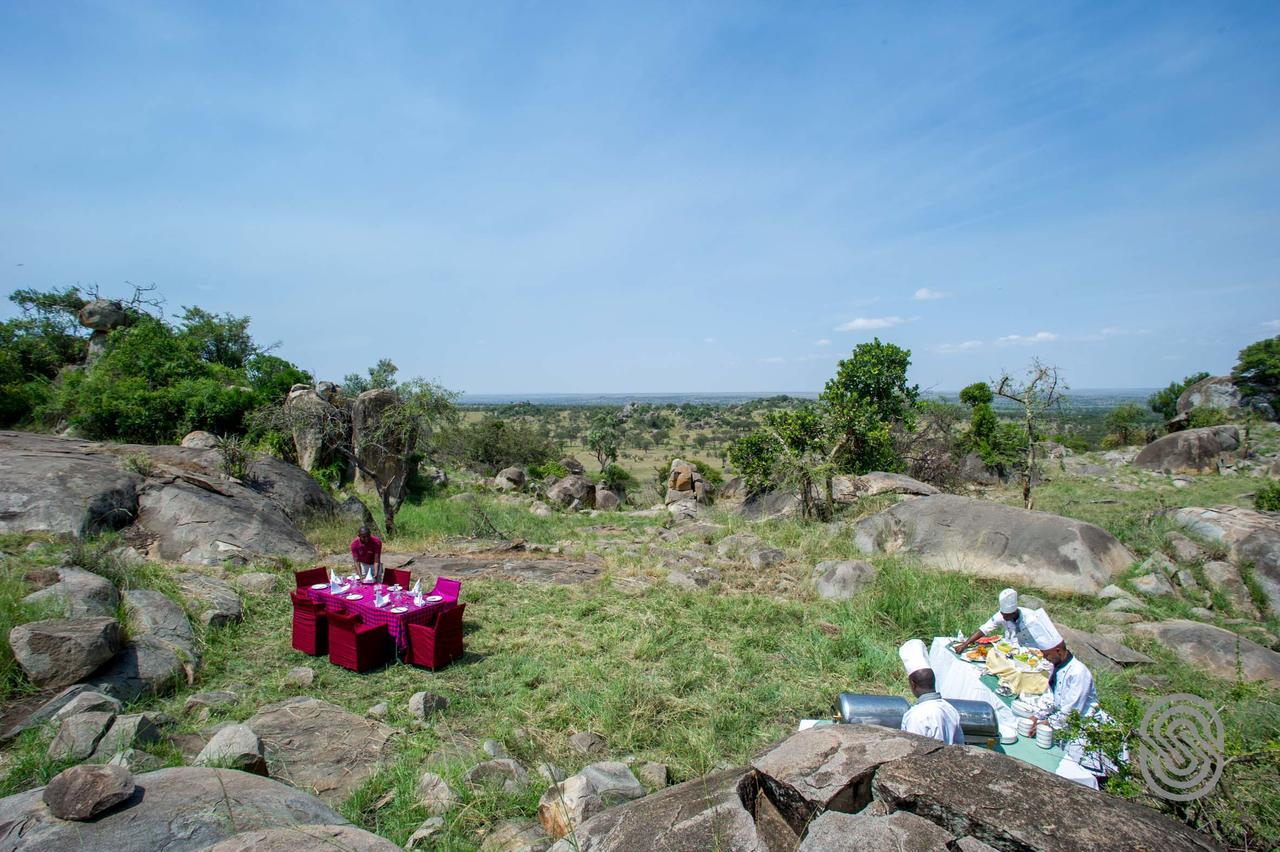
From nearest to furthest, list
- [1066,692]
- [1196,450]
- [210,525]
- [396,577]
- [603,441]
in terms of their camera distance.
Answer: [1066,692] < [396,577] < [210,525] < [1196,450] < [603,441]

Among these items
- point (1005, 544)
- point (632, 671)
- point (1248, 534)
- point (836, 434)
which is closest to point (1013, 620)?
point (632, 671)

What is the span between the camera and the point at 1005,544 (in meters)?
8.66

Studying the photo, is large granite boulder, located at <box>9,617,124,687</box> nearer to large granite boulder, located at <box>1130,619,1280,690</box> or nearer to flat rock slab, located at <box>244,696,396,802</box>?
flat rock slab, located at <box>244,696,396,802</box>

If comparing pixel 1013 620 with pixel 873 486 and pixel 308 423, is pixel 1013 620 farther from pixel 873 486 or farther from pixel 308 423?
pixel 308 423

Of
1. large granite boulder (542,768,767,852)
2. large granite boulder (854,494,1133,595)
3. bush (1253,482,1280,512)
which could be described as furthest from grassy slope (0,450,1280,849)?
bush (1253,482,1280,512)

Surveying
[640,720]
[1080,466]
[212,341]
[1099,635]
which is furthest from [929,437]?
[212,341]

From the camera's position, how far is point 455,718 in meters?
4.93

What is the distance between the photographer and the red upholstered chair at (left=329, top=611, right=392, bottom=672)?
18.7ft

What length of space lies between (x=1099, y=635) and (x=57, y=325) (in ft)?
91.5

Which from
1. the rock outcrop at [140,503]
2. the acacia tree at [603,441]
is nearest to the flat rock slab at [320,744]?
the rock outcrop at [140,503]

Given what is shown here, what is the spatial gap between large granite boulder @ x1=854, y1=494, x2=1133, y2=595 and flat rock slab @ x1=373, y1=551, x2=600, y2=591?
4.78 meters

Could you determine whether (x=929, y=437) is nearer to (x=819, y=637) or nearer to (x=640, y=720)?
(x=819, y=637)

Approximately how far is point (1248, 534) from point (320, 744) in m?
11.2

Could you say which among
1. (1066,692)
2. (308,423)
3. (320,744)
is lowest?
(320,744)
